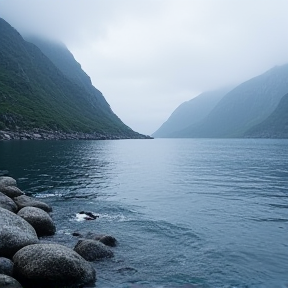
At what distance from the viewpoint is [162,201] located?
40.9 m

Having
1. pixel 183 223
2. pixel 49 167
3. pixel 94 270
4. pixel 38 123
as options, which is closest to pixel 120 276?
pixel 94 270

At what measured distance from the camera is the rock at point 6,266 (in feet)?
55.4

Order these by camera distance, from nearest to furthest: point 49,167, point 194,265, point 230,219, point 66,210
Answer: point 194,265
point 230,219
point 66,210
point 49,167

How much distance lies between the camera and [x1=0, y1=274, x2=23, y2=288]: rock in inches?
605

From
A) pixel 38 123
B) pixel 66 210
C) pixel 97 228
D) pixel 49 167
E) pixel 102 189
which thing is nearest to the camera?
pixel 97 228

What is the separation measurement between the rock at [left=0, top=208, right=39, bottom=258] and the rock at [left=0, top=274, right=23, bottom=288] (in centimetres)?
354

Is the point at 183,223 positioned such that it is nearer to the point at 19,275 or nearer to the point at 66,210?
the point at 66,210

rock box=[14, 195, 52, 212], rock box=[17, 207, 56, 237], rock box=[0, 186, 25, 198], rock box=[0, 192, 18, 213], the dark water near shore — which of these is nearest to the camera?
the dark water near shore

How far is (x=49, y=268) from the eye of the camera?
1658 centimetres

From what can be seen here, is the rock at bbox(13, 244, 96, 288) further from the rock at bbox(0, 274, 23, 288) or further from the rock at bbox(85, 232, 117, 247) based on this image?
the rock at bbox(85, 232, 117, 247)

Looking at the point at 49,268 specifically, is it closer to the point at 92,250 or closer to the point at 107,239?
the point at 92,250

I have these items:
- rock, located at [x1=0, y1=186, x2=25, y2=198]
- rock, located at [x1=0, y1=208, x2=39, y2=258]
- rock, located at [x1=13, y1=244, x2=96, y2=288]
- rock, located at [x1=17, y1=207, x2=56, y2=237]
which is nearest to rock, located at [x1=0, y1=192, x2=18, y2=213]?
rock, located at [x1=17, y1=207, x2=56, y2=237]

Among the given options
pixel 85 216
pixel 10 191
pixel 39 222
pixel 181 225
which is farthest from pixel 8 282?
pixel 10 191

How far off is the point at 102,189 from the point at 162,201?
12.3 meters
